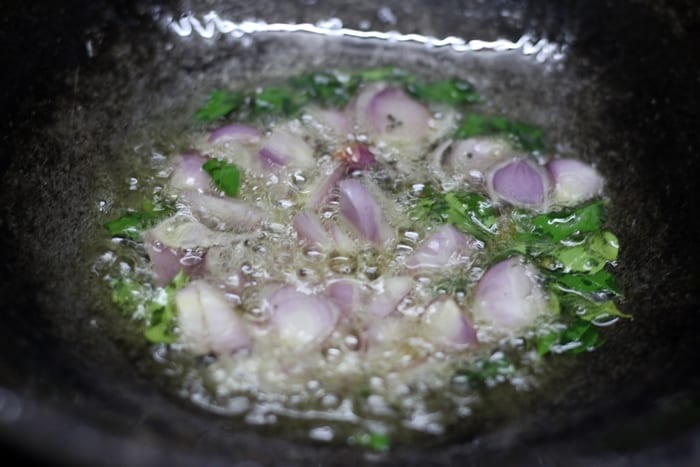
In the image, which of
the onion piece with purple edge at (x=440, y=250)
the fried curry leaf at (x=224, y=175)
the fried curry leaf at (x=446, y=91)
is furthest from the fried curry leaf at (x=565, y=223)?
the fried curry leaf at (x=224, y=175)

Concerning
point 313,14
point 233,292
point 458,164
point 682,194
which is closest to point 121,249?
point 233,292

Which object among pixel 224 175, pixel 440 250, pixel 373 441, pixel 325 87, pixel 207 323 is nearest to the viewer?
Answer: pixel 373 441

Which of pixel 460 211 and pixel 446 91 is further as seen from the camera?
pixel 446 91

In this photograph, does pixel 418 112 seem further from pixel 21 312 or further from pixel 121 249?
pixel 21 312

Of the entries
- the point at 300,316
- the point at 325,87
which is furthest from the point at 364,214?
the point at 325,87

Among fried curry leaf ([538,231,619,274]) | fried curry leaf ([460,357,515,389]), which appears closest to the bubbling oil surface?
fried curry leaf ([460,357,515,389])

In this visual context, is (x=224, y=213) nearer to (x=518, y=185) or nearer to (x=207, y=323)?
(x=207, y=323)
